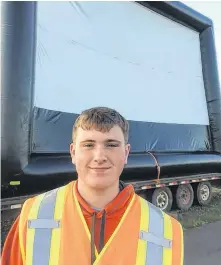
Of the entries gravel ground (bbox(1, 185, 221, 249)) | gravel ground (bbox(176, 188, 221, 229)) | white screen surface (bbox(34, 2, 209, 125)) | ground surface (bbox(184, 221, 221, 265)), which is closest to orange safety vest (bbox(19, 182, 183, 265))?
ground surface (bbox(184, 221, 221, 265))

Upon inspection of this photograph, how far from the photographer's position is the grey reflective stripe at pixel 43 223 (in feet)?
5.43

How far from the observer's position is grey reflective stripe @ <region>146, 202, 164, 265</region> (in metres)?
1.65

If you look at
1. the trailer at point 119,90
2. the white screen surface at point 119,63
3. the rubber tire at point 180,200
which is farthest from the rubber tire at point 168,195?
the white screen surface at point 119,63

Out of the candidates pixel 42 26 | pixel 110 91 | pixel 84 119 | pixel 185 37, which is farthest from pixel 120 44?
pixel 84 119

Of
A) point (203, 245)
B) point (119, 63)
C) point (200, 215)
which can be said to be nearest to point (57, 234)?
point (203, 245)

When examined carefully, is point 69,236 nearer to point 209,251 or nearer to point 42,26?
point 209,251

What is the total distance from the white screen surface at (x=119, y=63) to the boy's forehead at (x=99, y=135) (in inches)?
182

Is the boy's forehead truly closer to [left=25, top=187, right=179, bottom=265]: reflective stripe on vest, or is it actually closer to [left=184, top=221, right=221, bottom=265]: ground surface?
[left=25, top=187, right=179, bottom=265]: reflective stripe on vest

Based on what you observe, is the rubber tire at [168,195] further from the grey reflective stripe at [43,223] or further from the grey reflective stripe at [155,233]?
the grey reflective stripe at [43,223]

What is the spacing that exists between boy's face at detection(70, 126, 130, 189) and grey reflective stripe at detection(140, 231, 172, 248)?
334mm

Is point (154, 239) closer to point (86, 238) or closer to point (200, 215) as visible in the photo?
point (86, 238)

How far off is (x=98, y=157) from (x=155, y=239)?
559 mm

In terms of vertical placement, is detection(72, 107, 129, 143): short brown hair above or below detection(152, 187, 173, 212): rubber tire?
above

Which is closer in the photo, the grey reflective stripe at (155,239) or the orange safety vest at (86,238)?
the orange safety vest at (86,238)
